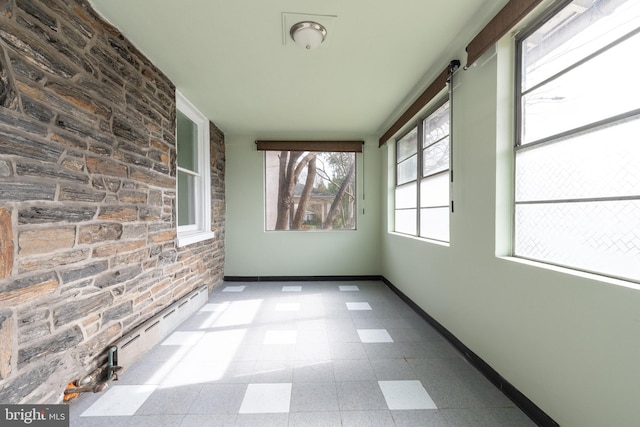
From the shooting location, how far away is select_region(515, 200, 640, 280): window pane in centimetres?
111

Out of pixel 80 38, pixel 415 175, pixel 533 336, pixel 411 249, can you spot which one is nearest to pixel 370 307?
pixel 411 249

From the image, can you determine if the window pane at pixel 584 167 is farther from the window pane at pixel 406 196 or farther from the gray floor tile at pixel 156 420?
the gray floor tile at pixel 156 420

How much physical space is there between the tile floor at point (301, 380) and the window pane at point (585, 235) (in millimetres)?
907

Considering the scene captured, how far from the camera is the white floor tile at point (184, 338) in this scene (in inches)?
91.3

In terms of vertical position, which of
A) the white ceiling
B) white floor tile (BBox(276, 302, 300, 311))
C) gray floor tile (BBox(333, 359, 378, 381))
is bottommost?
white floor tile (BBox(276, 302, 300, 311))

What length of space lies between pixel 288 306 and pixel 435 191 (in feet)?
6.81

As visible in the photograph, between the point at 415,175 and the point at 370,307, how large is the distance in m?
1.64

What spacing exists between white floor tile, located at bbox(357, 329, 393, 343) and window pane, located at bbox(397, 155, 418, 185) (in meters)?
1.78

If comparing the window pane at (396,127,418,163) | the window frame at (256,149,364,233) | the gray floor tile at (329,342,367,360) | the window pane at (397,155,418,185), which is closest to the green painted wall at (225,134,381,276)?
the window frame at (256,149,364,233)

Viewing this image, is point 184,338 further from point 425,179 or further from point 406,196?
point 406,196

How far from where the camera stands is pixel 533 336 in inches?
57.5

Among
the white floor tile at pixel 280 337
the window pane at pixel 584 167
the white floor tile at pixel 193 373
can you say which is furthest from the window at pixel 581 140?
the white floor tile at pixel 193 373

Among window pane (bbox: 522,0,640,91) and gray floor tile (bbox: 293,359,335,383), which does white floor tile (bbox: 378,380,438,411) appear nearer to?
gray floor tile (bbox: 293,359,335,383)

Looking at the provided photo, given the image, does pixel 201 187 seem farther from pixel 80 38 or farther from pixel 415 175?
pixel 415 175
